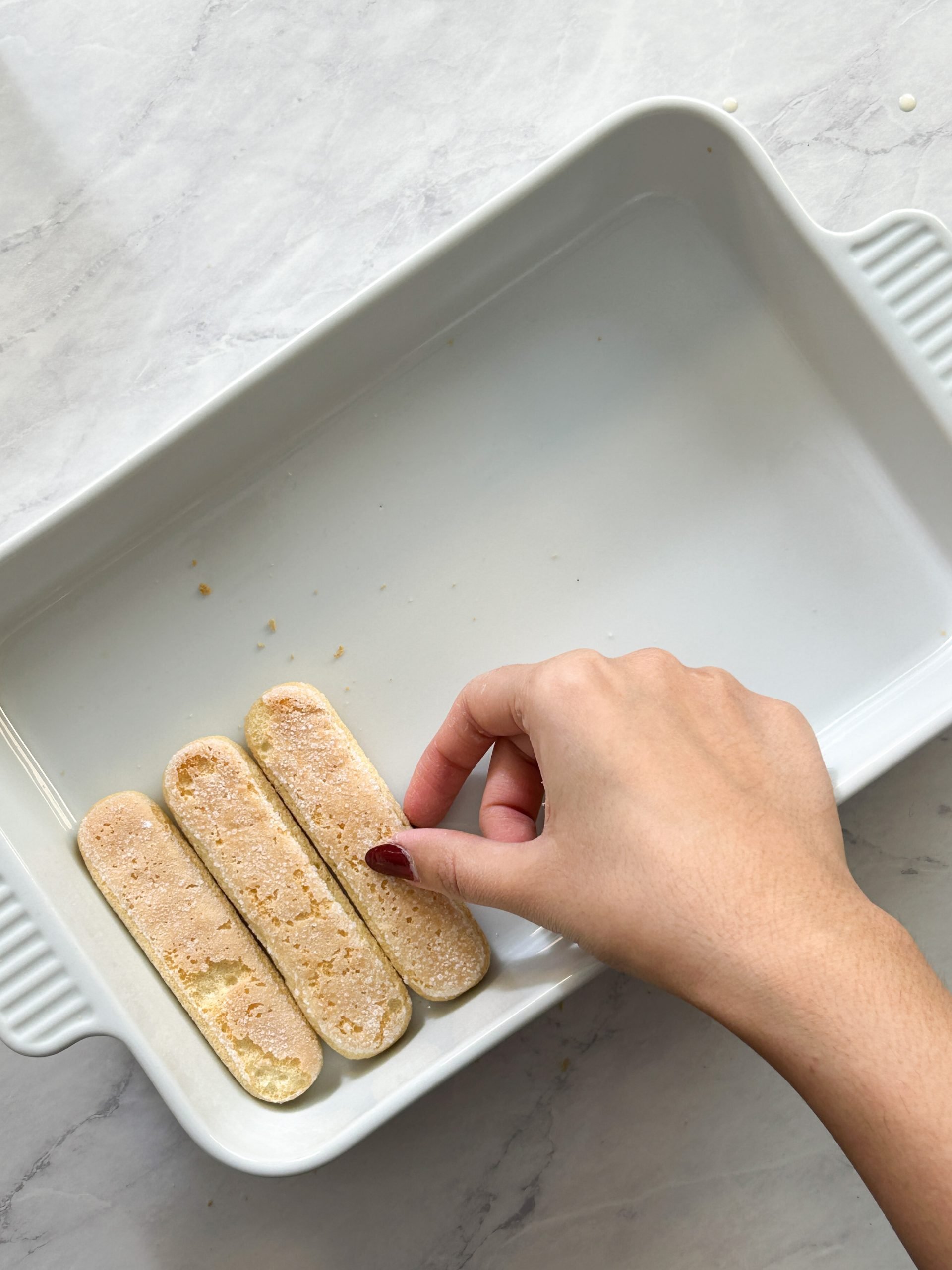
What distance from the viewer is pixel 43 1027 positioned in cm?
75

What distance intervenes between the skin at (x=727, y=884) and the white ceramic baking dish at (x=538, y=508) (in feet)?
0.48

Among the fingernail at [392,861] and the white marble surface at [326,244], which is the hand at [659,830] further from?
the white marble surface at [326,244]

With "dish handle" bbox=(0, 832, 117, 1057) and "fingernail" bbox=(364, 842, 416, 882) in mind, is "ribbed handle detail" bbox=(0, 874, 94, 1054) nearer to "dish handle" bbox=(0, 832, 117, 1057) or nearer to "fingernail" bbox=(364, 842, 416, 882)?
"dish handle" bbox=(0, 832, 117, 1057)

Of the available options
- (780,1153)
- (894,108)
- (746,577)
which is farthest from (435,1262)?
(894,108)

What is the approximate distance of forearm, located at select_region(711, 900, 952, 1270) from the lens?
0.60 m

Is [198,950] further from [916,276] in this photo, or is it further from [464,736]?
[916,276]

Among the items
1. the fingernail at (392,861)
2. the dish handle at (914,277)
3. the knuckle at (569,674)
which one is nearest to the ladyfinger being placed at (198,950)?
the fingernail at (392,861)

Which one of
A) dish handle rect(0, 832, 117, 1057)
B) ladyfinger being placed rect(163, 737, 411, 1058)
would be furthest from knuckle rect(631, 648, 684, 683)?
dish handle rect(0, 832, 117, 1057)

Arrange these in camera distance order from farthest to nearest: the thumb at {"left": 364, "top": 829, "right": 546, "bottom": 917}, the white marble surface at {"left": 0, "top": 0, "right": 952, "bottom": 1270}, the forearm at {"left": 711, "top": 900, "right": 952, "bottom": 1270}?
the white marble surface at {"left": 0, "top": 0, "right": 952, "bottom": 1270}
the thumb at {"left": 364, "top": 829, "right": 546, "bottom": 917}
the forearm at {"left": 711, "top": 900, "right": 952, "bottom": 1270}

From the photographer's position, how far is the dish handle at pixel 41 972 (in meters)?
0.76

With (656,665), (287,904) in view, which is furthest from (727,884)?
(287,904)

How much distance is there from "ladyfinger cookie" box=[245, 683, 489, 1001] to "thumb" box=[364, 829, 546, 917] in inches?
1.3

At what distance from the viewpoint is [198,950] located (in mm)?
834

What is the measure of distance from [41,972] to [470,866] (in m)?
0.39
